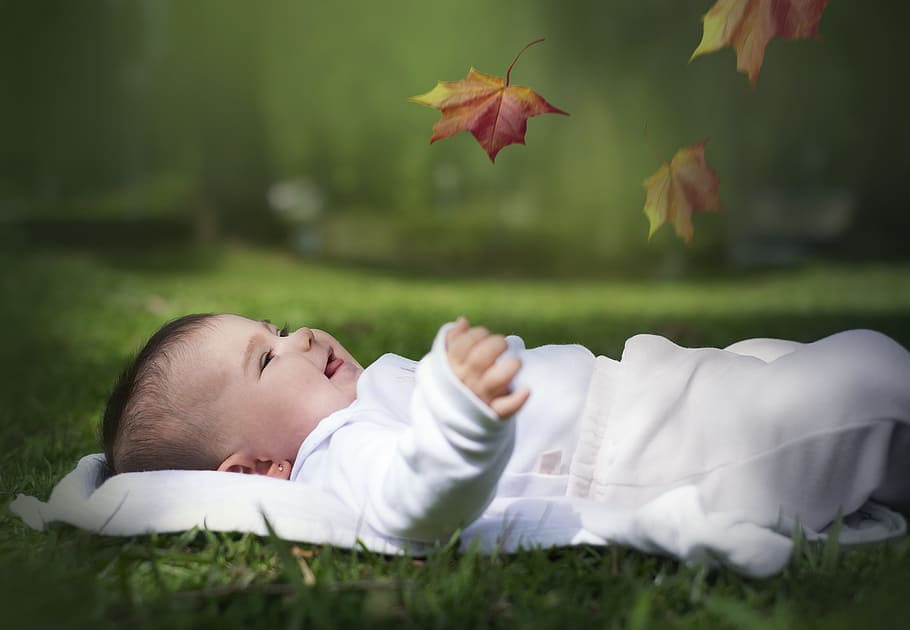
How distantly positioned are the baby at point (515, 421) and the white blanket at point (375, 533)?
4 cm

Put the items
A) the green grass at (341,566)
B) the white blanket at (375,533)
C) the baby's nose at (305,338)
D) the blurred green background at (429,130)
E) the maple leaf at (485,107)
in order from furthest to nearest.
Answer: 1. the blurred green background at (429,130)
2. the baby's nose at (305,338)
3. the maple leaf at (485,107)
4. the white blanket at (375,533)
5. the green grass at (341,566)

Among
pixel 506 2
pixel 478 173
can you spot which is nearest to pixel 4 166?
pixel 478 173

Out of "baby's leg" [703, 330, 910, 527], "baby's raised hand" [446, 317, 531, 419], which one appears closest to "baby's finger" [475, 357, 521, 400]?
"baby's raised hand" [446, 317, 531, 419]

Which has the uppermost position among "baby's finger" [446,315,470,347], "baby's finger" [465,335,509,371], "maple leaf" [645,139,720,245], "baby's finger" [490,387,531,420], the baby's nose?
"maple leaf" [645,139,720,245]

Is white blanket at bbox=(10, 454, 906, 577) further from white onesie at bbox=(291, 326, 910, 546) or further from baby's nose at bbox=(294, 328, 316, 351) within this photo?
baby's nose at bbox=(294, 328, 316, 351)

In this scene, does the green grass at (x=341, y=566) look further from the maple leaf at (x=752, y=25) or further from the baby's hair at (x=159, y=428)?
the maple leaf at (x=752, y=25)

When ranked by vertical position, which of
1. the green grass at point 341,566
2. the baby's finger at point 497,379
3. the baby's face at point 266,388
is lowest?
the green grass at point 341,566

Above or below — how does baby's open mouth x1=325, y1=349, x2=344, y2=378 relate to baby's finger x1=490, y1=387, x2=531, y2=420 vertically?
below

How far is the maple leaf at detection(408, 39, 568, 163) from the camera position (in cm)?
147

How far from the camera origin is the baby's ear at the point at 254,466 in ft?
4.99

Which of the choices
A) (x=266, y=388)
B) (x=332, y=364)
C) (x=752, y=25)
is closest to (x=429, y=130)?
(x=332, y=364)

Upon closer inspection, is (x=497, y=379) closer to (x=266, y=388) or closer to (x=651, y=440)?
(x=651, y=440)

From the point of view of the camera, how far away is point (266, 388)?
5.00ft

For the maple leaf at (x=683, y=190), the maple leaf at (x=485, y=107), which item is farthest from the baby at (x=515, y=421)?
the maple leaf at (x=485, y=107)
